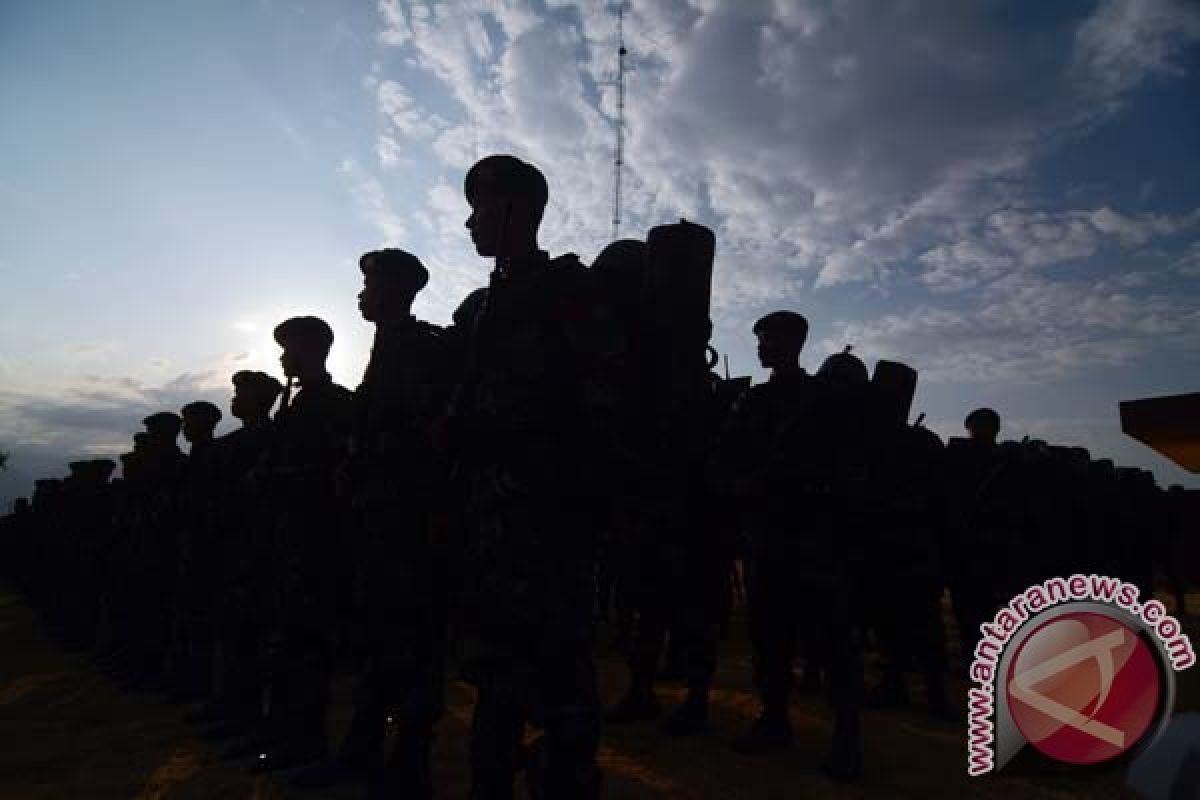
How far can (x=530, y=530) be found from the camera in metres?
2.28

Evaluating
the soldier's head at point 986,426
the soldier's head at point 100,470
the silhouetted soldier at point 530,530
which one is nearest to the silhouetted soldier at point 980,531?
the soldier's head at point 986,426

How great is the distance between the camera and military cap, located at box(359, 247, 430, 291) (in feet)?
12.9

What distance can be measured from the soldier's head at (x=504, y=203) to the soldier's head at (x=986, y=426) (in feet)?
22.3

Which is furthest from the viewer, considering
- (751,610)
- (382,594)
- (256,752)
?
(751,610)

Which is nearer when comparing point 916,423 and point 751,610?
point 751,610

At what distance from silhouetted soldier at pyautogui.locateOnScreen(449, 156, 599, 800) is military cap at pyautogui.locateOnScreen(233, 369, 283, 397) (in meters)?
3.91

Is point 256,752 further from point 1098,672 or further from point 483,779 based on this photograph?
point 1098,672

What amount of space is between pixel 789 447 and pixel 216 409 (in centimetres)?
611

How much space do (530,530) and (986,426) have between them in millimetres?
7081

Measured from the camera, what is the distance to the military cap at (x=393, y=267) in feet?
12.9

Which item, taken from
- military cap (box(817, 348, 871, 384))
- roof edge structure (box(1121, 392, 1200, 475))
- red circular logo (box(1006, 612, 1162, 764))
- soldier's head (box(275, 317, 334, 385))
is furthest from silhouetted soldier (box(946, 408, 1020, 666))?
soldier's head (box(275, 317, 334, 385))

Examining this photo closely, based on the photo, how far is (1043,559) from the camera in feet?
23.4

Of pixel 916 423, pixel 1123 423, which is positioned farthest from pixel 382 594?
pixel 916 423

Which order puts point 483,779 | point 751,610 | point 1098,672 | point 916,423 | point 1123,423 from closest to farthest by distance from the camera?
point 1123,423 < point 483,779 < point 1098,672 < point 751,610 < point 916,423
